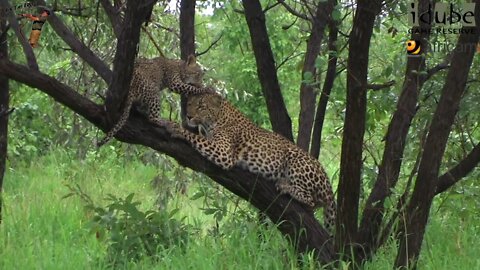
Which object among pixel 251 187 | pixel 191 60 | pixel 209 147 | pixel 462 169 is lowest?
pixel 251 187

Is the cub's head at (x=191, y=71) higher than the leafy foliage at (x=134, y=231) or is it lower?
higher

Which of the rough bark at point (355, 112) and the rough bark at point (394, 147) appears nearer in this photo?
the rough bark at point (355, 112)

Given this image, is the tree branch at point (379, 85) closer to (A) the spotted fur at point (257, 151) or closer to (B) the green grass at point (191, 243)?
(A) the spotted fur at point (257, 151)

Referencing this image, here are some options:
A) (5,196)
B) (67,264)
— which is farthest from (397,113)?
(5,196)

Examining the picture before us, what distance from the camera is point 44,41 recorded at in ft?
22.8

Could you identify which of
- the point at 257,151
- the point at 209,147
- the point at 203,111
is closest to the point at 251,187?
the point at 209,147

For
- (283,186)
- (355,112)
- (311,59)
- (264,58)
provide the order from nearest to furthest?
(355,112), (283,186), (264,58), (311,59)

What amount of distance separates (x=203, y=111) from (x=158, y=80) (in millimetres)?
378

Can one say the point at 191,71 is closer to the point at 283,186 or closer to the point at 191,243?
the point at 283,186

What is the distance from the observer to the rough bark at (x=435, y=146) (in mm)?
4180

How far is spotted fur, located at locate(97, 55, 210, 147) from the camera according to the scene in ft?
Answer: 17.1

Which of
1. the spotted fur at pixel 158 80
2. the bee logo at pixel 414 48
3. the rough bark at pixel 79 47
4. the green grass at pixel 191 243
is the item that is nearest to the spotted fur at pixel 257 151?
the spotted fur at pixel 158 80

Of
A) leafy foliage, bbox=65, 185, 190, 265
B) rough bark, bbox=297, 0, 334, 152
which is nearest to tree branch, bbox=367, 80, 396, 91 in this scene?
rough bark, bbox=297, 0, 334, 152

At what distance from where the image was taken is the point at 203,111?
5.66m
